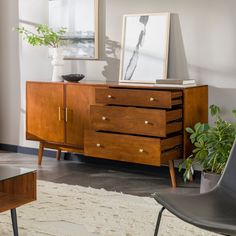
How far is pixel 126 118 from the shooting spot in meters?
3.96

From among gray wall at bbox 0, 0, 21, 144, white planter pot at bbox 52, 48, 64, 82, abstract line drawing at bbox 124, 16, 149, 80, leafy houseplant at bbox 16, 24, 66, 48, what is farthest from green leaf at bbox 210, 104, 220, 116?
gray wall at bbox 0, 0, 21, 144

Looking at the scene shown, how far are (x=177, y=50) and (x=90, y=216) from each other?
5.16ft

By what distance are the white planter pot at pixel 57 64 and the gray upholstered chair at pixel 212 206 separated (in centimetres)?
242

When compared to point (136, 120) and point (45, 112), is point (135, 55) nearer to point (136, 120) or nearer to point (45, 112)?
point (136, 120)

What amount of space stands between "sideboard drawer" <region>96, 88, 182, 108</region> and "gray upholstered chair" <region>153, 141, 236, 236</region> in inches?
52.0

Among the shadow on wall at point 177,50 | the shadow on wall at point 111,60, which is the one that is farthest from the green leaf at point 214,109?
the shadow on wall at point 111,60

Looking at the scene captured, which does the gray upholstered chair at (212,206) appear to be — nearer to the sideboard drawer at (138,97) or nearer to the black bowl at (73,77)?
the sideboard drawer at (138,97)

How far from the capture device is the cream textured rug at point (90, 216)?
9.71 ft

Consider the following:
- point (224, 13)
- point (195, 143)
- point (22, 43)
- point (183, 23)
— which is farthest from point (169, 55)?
point (22, 43)

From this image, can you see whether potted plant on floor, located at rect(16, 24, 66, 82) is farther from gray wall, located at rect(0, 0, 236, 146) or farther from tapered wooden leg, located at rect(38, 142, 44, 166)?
tapered wooden leg, located at rect(38, 142, 44, 166)

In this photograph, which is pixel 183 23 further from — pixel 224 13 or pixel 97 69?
pixel 97 69

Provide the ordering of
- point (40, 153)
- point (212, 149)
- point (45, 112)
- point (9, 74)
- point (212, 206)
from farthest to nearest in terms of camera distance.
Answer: point (9, 74) → point (40, 153) → point (45, 112) → point (212, 149) → point (212, 206)

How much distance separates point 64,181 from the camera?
162 inches

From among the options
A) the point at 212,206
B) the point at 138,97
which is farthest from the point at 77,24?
the point at 212,206
